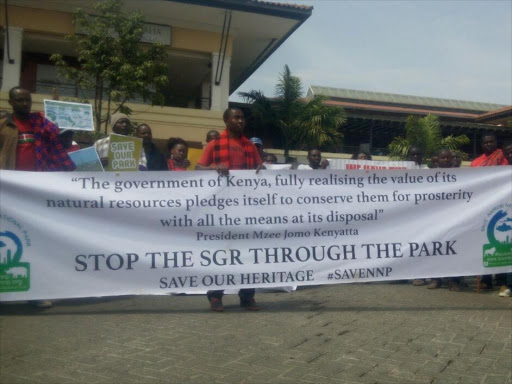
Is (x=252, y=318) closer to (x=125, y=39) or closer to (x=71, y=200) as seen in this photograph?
(x=71, y=200)

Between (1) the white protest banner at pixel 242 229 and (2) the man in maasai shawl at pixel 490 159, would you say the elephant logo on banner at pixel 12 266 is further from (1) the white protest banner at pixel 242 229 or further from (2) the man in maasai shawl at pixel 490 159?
(2) the man in maasai shawl at pixel 490 159

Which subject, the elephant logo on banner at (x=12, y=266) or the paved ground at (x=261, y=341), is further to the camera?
the elephant logo on banner at (x=12, y=266)

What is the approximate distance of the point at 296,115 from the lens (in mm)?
18969

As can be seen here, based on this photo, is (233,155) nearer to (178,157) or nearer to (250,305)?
(250,305)

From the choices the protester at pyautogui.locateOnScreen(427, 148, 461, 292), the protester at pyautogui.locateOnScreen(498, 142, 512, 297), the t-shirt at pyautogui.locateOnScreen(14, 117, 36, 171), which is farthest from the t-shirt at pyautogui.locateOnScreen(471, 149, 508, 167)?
the t-shirt at pyautogui.locateOnScreen(14, 117, 36, 171)

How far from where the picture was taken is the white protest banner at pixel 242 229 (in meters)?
3.89

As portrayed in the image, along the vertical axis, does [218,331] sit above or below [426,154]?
below

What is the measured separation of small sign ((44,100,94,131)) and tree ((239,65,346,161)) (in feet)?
42.3

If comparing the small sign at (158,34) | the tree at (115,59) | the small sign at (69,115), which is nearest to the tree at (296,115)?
the small sign at (158,34)

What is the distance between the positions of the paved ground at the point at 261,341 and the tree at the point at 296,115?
523 inches

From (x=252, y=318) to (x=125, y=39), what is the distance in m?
9.96

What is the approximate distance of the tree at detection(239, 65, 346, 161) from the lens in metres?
18.8

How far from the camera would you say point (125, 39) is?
Result: 42.7ft

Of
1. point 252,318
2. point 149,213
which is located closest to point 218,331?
point 252,318
